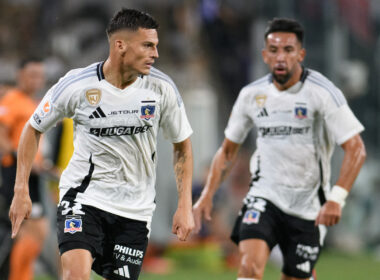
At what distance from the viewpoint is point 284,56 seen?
6996 millimetres

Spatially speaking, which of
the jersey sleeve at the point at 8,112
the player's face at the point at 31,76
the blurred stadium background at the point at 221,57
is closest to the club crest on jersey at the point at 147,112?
the jersey sleeve at the point at 8,112

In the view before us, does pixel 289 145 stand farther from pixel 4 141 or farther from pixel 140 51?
pixel 4 141

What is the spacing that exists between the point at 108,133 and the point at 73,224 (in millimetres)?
637

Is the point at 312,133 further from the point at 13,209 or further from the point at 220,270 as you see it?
the point at 220,270

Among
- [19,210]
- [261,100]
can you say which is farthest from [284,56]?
[19,210]

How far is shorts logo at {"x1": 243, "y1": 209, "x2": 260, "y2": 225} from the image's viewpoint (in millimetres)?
6902

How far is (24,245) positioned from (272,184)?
3.38m

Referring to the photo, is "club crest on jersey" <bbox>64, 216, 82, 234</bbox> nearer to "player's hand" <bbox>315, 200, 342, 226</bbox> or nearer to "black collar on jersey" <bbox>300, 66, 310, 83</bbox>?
"player's hand" <bbox>315, 200, 342, 226</bbox>

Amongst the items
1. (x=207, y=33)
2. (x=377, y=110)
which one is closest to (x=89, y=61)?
(x=207, y=33)

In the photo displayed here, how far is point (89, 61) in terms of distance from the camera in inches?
727

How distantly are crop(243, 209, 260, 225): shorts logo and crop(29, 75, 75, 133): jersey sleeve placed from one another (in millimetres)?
1762

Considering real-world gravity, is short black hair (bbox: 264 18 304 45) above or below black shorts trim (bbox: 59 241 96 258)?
above

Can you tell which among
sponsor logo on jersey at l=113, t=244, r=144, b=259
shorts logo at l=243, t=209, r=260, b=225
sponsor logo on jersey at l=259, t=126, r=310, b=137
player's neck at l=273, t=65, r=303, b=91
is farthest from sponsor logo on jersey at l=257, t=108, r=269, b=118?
sponsor logo on jersey at l=113, t=244, r=144, b=259

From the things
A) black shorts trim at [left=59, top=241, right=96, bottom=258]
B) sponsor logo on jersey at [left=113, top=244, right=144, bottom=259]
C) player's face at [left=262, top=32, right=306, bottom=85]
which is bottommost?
sponsor logo on jersey at [left=113, top=244, right=144, bottom=259]
